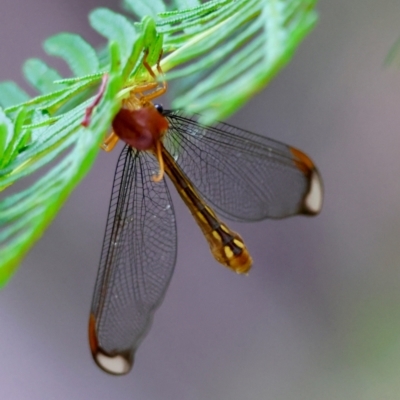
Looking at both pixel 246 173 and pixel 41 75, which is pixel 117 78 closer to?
pixel 41 75

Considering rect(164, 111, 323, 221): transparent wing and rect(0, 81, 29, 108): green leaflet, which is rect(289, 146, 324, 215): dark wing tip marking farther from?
rect(0, 81, 29, 108): green leaflet

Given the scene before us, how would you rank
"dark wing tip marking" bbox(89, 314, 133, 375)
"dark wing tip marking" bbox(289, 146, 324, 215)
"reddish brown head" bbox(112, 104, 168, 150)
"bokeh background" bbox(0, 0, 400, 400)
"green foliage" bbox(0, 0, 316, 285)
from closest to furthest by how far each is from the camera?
"green foliage" bbox(0, 0, 316, 285)
"reddish brown head" bbox(112, 104, 168, 150)
"dark wing tip marking" bbox(89, 314, 133, 375)
"dark wing tip marking" bbox(289, 146, 324, 215)
"bokeh background" bbox(0, 0, 400, 400)

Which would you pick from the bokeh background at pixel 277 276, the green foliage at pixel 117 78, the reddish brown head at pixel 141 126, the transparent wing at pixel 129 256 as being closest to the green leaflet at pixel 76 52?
the green foliage at pixel 117 78

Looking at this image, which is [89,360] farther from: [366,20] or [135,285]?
[366,20]

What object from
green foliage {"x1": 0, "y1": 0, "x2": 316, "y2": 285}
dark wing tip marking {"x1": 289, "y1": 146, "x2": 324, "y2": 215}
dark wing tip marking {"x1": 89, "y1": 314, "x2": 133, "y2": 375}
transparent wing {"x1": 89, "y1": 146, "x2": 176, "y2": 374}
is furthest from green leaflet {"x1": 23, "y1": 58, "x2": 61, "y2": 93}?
dark wing tip marking {"x1": 289, "y1": 146, "x2": 324, "y2": 215}

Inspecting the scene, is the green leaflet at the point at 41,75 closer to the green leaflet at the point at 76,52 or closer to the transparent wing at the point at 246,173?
the green leaflet at the point at 76,52

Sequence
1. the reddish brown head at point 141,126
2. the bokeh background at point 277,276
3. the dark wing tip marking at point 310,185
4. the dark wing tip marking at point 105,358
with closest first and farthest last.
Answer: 1. the reddish brown head at point 141,126
2. the dark wing tip marking at point 105,358
3. the dark wing tip marking at point 310,185
4. the bokeh background at point 277,276

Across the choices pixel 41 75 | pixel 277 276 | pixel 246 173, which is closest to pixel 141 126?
pixel 41 75
